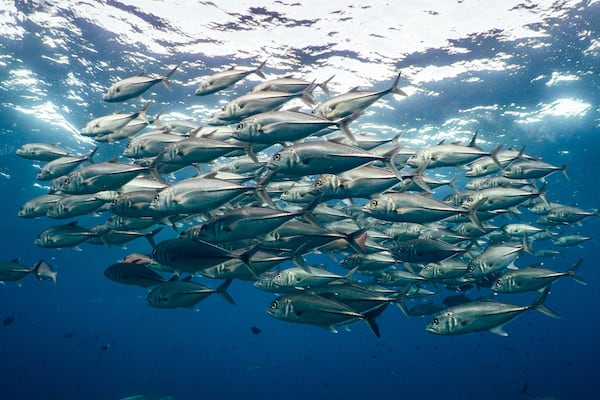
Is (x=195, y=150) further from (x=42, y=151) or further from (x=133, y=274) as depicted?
(x=42, y=151)

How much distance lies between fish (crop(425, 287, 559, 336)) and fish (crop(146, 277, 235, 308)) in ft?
9.53

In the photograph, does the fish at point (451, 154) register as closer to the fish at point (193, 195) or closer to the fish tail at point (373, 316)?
the fish tail at point (373, 316)

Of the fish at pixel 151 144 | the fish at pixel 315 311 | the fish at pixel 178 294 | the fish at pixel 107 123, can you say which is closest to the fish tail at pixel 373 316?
the fish at pixel 315 311

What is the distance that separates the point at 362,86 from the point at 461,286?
9723 millimetres

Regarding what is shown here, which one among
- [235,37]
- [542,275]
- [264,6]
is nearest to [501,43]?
[264,6]

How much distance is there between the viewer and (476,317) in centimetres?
506

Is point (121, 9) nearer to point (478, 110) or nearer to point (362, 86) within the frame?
point (362, 86)

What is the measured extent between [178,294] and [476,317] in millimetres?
4020

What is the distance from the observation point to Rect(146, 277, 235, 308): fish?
5504 mm

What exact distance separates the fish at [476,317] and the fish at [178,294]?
291 cm

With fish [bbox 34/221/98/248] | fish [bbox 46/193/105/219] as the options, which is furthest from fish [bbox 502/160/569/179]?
fish [bbox 34/221/98/248]

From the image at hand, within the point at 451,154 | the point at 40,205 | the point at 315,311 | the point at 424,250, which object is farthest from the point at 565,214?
the point at 40,205

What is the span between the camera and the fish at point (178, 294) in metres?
5.50

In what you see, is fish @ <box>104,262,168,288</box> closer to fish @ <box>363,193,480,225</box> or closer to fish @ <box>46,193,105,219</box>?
fish @ <box>46,193,105,219</box>
